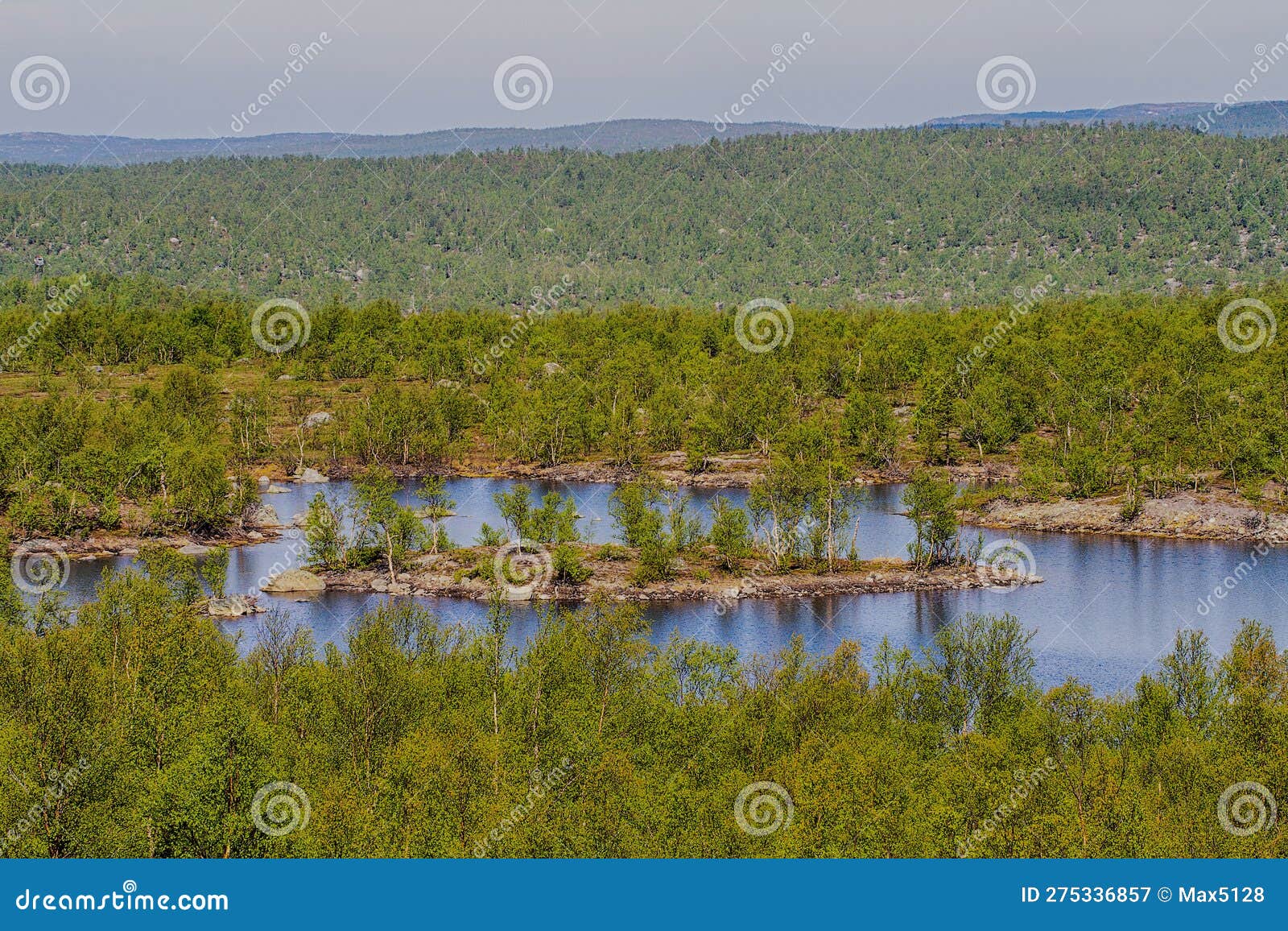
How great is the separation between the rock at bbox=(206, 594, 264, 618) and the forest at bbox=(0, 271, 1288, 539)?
54.7 ft

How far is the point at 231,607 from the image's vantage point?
6266 cm

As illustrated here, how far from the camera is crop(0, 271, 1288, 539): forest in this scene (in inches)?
3314

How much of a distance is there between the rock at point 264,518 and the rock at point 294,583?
13.0 meters

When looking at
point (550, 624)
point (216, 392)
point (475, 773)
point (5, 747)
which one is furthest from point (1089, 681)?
point (216, 392)

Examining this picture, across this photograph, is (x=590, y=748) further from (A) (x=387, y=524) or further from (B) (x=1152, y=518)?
(B) (x=1152, y=518)

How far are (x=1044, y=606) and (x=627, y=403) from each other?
52103 millimetres

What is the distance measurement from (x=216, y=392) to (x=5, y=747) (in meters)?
87.9

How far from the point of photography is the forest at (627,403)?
276 feet

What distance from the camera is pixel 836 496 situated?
240ft

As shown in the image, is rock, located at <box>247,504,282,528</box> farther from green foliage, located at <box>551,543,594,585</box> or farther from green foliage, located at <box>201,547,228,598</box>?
green foliage, located at <box>551,543,594,585</box>

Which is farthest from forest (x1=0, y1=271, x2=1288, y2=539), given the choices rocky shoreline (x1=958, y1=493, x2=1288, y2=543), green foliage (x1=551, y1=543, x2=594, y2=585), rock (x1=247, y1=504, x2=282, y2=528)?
green foliage (x1=551, y1=543, x2=594, y2=585)

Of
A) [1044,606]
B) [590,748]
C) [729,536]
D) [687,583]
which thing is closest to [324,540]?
[687,583]

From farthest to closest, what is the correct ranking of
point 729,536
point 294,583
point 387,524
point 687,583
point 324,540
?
point 324,540 → point 387,524 → point 729,536 → point 294,583 → point 687,583

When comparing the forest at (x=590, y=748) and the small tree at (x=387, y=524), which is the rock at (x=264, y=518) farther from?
the forest at (x=590, y=748)
